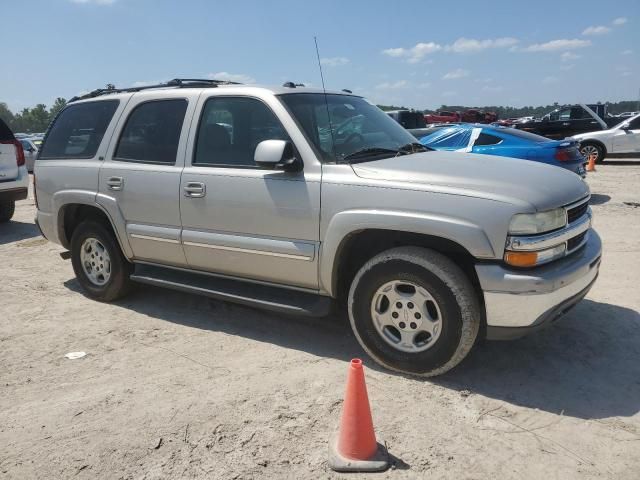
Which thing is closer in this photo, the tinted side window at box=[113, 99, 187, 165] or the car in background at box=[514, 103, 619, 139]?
the tinted side window at box=[113, 99, 187, 165]

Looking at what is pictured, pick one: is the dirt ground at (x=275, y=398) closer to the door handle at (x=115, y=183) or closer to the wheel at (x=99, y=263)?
the wheel at (x=99, y=263)

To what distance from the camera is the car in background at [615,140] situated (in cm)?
1516

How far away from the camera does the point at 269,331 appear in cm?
434

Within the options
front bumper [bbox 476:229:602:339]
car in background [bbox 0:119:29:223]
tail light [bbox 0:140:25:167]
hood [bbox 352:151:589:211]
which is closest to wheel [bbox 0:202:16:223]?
car in background [bbox 0:119:29:223]

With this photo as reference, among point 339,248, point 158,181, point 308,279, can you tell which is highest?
point 158,181

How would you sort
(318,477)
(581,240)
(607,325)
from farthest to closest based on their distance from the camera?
(607,325) < (581,240) < (318,477)

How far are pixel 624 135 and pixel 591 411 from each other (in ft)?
48.3

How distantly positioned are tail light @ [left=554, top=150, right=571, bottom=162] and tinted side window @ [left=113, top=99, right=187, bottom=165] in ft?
21.7

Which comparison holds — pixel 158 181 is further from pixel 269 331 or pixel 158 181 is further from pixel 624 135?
pixel 624 135

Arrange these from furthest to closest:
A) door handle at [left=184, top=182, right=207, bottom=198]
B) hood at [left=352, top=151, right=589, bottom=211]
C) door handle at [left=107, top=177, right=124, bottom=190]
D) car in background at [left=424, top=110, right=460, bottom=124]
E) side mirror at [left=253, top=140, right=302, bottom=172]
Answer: car in background at [left=424, top=110, right=460, bottom=124] → door handle at [left=107, top=177, right=124, bottom=190] → door handle at [left=184, top=182, right=207, bottom=198] → side mirror at [left=253, top=140, right=302, bottom=172] → hood at [left=352, top=151, right=589, bottom=211]

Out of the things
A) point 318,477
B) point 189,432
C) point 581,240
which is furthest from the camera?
point 581,240

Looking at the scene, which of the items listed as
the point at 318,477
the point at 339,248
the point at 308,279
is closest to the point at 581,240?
the point at 339,248

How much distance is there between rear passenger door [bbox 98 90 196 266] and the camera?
4.26 meters

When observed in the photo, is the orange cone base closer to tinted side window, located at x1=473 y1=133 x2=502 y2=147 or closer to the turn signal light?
the turn signal light
